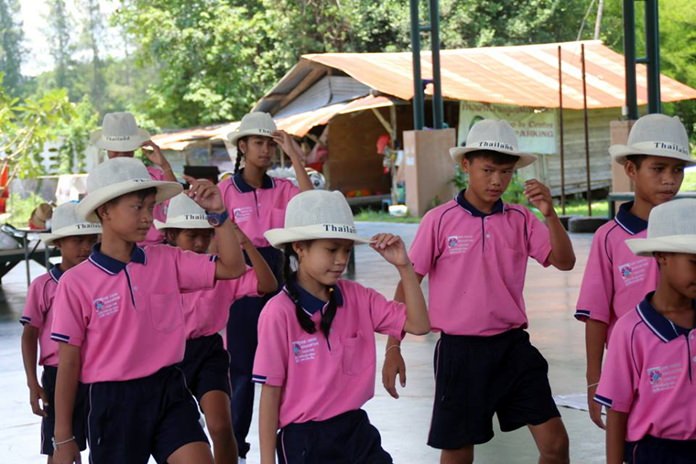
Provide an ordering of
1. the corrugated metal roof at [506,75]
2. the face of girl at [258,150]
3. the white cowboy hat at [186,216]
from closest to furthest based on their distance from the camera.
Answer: the white cowboy hat at [186,216]
the face of girl at [258,150]
the corrugated metal roof at [506,75]

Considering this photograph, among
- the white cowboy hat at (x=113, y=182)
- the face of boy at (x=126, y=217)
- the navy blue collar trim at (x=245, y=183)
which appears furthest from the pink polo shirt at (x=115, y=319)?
the navy blue collar trim at (x=245, y=183)

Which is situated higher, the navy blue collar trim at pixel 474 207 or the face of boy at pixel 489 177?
the face of boy at pixel 489 177

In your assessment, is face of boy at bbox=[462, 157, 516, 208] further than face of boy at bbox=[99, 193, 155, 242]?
Yes

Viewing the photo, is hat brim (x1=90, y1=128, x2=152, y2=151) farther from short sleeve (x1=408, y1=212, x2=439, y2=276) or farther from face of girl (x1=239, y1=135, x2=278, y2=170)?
short sleeve (x1=408, y1=212, x2=439, y2=276)

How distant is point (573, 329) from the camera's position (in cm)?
1048

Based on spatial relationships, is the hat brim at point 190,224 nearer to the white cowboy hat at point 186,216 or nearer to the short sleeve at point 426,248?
the white cowboy hat at point 186,216

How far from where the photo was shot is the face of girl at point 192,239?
628 centimetres

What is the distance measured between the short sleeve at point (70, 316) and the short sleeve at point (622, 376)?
1.97 meters

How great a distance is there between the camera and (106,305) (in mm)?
4637

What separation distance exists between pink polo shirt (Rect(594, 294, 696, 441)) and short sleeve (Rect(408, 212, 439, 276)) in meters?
1.52

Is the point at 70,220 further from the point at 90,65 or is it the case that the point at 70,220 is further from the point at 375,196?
the point at 90,65

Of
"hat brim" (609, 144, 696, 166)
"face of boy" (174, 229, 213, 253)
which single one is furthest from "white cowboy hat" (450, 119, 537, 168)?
"face of boy" (174, 229, 213, 253)

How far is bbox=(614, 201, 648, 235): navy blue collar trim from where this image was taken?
15.0ft

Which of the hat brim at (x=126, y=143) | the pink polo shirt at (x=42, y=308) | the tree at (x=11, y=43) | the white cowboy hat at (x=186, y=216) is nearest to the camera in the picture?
the pink polo shirt at (x=42, y=308)
